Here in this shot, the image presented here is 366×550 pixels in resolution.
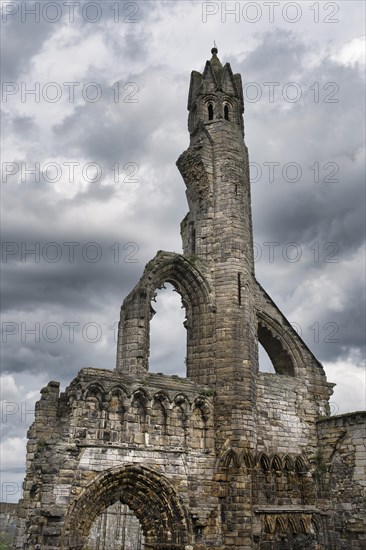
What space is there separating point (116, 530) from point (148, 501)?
14804 millimetres

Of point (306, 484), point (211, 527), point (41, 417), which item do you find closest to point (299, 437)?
point (306, 484)

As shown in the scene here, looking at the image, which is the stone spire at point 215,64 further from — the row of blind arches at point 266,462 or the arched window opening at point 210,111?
the row of blind arches at point 266,462

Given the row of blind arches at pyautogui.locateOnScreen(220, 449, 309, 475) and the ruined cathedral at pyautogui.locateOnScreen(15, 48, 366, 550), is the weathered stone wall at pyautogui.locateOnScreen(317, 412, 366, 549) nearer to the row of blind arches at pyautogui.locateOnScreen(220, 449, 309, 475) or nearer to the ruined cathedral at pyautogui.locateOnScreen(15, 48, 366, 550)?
the ruined cathedral at pyautogui.locateOnScreen(15, 48, 366, 550)

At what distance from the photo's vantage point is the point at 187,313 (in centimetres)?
1684

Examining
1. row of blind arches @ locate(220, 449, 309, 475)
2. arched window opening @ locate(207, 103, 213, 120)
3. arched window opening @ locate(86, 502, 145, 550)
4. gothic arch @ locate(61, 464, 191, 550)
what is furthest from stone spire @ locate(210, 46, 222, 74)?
arched window opening @ locate(86, 502, 145, 550)

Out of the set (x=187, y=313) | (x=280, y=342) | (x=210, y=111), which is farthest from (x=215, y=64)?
(x=280, y=342)

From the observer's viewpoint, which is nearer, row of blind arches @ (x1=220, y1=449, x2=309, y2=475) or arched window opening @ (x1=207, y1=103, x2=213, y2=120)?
row of blind arches @ (x1=220, y1=449, x2=309, y2=475)

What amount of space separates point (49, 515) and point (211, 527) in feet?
13.5

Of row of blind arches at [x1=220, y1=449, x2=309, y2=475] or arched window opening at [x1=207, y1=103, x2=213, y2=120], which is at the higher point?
arched window opening at [x1=207, y1=103, x2=213, y2=120]

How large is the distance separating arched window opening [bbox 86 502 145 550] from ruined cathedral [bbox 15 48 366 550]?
13052 mm

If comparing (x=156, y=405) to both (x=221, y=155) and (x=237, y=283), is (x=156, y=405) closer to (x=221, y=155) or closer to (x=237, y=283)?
(x=237, y=283)

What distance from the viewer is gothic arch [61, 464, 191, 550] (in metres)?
13.3

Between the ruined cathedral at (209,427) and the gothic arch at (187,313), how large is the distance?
Answer: 0.11ft

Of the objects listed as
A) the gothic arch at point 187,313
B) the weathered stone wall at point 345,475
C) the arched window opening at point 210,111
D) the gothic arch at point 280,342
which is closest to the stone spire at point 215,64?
the arched window opening at point 210,111
